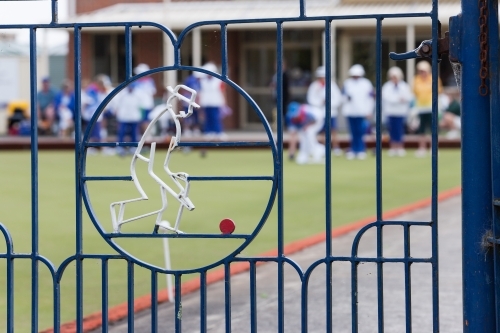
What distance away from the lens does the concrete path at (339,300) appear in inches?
240

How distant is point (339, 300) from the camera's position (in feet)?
22.6

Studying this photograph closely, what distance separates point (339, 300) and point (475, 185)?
9.77 feet

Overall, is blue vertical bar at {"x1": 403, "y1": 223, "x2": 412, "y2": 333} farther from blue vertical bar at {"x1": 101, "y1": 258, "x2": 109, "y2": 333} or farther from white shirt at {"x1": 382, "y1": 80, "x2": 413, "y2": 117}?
white shirt at {"x1": 382, "y1": 80, "x2": 413, "y2": 117}

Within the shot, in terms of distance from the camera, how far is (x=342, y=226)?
10.3 m

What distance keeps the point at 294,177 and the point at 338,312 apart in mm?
9872

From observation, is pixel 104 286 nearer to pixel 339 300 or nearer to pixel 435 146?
pixel 435 146

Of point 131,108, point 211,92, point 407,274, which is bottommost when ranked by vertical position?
point 407,274

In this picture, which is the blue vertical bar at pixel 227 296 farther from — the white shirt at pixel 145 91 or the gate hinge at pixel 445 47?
the white shirt at pixel 145 91

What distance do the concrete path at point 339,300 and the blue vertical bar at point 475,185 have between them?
1.86m

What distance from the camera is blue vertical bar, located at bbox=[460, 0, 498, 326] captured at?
158 inches

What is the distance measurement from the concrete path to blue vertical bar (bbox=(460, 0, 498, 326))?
1858mm

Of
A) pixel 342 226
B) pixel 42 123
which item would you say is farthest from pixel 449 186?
pixel 42 123

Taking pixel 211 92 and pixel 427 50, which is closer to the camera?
pixel 427 50

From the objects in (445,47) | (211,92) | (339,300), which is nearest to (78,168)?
(445,47)
